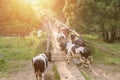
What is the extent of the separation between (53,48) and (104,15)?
614 centimetres

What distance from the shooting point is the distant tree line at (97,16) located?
21266mm

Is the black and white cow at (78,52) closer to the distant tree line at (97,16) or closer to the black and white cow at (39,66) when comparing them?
the black and white cow at (39,66)

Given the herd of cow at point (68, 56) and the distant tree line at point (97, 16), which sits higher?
the distant tree line at point (97, 16)

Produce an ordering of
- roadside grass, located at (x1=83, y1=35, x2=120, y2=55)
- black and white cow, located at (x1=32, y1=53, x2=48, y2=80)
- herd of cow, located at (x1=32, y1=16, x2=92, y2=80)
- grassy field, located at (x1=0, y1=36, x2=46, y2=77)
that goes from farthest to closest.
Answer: roadside grass, located at (x1=83, y1=35, x2=120, y2=55), grassy field, located at (x1=0, y1=36, x2=46, y2=77), herd of cow, located at (x1=32, y1=16, x2=92, y2=80), black and white cow, located at (x1=32, y1=53, x2=48, y2=80)

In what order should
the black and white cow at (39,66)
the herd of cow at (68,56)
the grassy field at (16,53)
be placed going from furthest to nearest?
the grassy field at (16,53) → the herd of cow at (68,56) → the black and white cow at (39,66)

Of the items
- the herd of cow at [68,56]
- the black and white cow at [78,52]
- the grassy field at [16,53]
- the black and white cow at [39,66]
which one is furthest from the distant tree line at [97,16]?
the black and white cow at [39,66]

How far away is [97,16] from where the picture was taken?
21719mm

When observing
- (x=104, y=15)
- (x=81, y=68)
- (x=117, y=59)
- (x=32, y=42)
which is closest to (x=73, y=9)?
(x=104, y=15)

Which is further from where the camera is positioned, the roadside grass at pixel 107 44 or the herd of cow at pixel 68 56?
the roadside grass at pixel 107 44

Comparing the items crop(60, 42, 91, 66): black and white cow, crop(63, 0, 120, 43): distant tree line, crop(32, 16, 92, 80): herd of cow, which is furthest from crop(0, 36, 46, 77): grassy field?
crop(63, 0, 120, 43): distant tree line

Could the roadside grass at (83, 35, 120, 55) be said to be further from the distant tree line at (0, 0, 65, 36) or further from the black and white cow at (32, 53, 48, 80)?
the distant tree line at (0, 0, 65, 36)

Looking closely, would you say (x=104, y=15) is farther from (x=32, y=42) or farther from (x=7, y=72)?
(x=7, y=72)

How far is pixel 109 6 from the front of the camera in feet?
69.4

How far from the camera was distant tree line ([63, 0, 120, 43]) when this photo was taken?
21.3 meters
